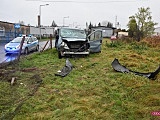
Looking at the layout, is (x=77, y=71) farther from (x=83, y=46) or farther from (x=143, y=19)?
(x=143, y=19)

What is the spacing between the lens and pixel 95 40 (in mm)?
18109

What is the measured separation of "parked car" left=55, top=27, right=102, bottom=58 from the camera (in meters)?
16.1

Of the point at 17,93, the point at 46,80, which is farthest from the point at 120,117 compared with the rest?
the point at 46,80

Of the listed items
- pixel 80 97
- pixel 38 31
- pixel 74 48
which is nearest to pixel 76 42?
pixel 74 48

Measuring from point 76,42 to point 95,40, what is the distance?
220cm

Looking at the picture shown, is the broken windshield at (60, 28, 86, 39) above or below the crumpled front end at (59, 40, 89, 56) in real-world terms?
above

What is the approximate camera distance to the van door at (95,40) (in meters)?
18.0

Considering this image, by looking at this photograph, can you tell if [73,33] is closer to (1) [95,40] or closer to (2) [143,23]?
(1) [95,40]

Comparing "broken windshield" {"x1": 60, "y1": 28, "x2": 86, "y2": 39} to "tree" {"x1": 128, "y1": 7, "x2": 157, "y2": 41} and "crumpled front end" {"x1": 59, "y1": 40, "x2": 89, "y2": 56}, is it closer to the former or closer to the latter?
"crumpled front end" {"x1": 59, "y1": 40, "x2": 89, "y2": 56}

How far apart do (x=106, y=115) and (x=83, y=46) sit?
→ 1141 centimetres

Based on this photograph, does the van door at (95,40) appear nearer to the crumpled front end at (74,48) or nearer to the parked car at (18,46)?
the crumpled front end at (74,48)

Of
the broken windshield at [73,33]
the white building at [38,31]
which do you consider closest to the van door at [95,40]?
the broken windshield at [73,33]

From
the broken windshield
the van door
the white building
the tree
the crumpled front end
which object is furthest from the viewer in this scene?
the white building

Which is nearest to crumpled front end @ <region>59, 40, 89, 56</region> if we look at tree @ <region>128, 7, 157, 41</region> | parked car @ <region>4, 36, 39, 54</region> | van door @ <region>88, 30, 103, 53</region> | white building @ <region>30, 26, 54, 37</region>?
van door @ <region>88, 30, 103, 53</region>
